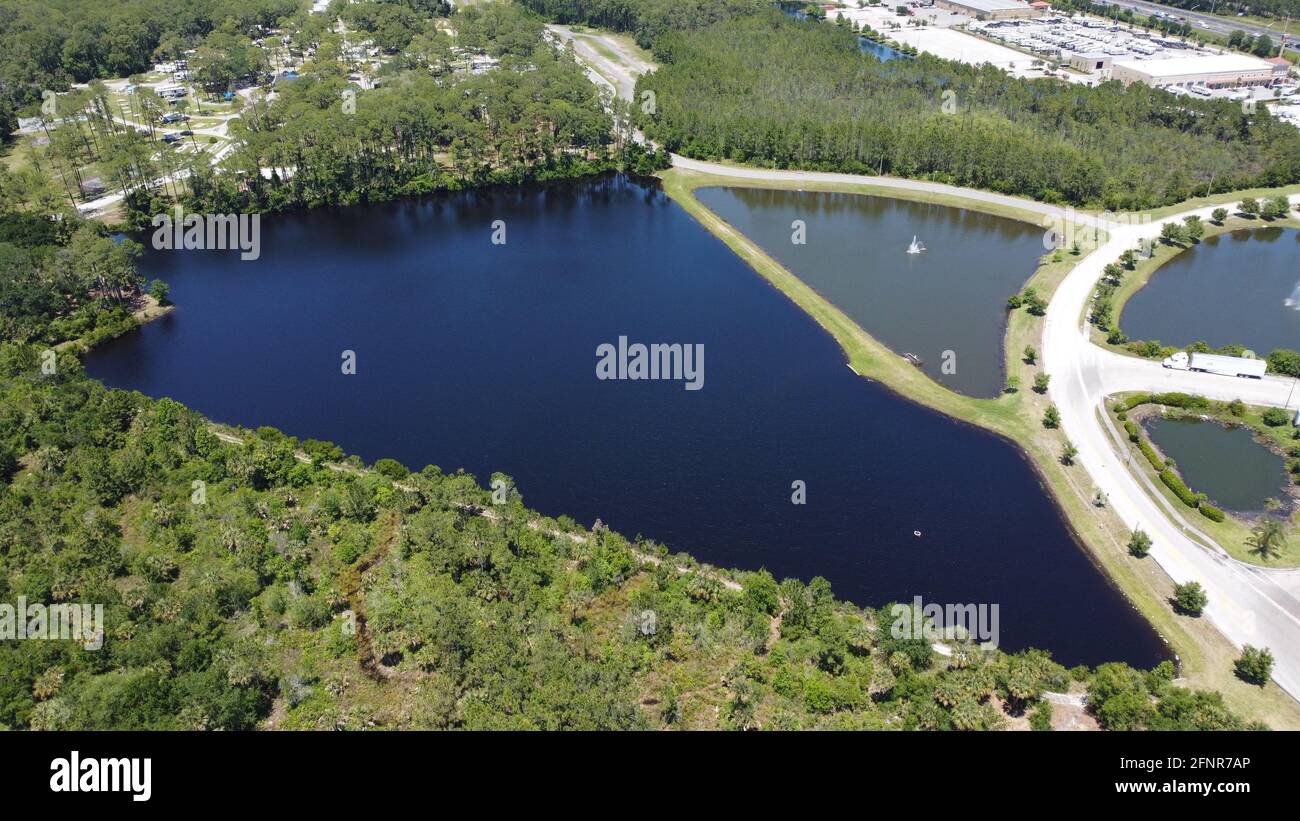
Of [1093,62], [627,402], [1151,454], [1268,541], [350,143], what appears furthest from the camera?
[1093,62]

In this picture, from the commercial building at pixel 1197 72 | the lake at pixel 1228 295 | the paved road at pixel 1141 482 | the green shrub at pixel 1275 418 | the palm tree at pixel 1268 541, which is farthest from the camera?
the commercial building at pixel 1197 72

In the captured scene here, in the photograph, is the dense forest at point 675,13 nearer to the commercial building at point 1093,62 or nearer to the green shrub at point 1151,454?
the commercial building at point 1093,62

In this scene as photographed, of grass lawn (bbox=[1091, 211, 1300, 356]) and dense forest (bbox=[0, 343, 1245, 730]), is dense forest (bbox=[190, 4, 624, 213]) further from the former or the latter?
grass lawn (bbox=[1091, 211, 1300, 356])

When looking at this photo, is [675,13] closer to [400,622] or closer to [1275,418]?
[1275,418]

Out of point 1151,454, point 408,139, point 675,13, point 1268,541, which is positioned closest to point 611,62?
point 675,13

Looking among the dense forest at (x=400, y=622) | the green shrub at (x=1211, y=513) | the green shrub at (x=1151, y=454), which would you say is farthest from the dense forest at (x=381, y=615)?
the green shrub at (x=1151, y=454)
